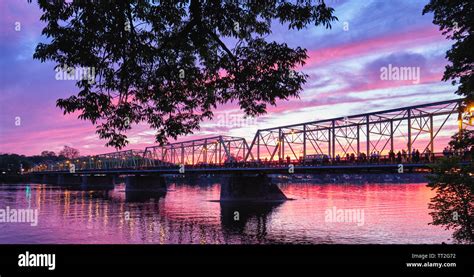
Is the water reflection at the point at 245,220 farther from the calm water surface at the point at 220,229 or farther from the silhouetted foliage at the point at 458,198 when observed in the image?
the silhouetted foliage at the point at 458,198

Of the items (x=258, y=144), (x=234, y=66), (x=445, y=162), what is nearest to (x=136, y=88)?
(x=234, y=66)

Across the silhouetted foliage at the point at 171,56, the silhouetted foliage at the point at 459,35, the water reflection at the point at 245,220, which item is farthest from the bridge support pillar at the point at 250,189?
the silhouetted foliage at the point at 171,56

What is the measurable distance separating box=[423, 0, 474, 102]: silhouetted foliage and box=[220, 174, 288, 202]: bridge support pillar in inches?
3087

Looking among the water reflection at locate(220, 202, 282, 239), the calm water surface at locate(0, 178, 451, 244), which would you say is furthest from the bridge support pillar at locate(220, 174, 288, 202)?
the calm water surface at locate(0, 178, 451, 244)

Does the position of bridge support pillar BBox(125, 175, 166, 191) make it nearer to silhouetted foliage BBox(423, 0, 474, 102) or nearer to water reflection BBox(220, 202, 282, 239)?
water reflection BBox(220, 202, 282, 239)

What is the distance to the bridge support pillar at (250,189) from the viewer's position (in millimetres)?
103438

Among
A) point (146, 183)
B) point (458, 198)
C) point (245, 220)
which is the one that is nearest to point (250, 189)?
point (245, 220)

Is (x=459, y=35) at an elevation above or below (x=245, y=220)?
above

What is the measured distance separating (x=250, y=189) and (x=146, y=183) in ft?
231

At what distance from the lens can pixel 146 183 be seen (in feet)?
543

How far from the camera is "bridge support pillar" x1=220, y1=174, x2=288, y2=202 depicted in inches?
4072

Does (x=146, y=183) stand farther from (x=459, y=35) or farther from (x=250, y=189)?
(x=459, y=35)

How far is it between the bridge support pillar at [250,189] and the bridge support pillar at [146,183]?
62.6 meters
